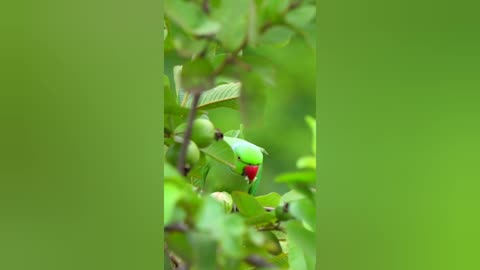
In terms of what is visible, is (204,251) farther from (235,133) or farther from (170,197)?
(235,133)

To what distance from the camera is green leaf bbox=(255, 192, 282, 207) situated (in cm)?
138

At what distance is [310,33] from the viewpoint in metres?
1.32

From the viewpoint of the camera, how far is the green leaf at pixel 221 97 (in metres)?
1.30

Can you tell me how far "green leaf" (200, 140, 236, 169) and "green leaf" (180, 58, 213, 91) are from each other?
0.13m

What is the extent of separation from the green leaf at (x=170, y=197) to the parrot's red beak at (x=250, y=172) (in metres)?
0.21

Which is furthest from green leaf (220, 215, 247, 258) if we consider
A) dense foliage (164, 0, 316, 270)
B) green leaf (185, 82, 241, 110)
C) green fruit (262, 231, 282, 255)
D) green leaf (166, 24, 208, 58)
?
green leaf (166, 24, 208, 58)

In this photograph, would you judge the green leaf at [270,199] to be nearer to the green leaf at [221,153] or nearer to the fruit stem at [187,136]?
the green leaf at [221,153]

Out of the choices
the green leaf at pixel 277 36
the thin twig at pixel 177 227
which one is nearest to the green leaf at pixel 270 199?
the thin twig at pixel 177 227

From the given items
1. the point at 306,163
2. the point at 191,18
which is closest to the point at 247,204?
the point at 306,163

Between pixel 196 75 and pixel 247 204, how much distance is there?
309 mm

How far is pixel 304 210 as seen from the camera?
4.41ft
